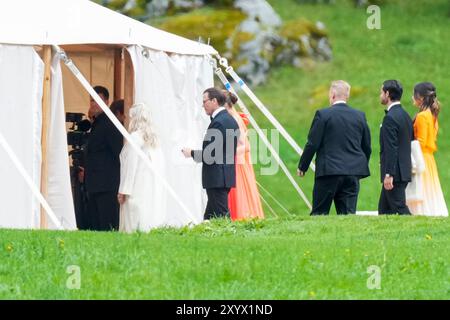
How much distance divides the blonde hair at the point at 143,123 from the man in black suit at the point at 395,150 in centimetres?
261

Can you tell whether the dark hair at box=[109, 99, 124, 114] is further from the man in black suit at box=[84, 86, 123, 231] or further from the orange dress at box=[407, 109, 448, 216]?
the orange dress at box=[407, 109, 448, 216]

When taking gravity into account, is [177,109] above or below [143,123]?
above

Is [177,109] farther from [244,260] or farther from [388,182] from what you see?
[244,260]

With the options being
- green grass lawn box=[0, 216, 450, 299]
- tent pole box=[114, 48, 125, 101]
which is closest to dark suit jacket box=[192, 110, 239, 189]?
green grass lawn box=[0, 216, 450, 299]

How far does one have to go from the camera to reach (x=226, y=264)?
11352 mm

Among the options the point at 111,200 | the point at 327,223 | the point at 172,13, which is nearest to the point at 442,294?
the point at 327,223

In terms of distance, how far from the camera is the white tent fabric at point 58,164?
1622cm

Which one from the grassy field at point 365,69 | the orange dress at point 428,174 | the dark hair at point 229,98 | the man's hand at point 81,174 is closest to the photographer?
the orange dress at point 428,174

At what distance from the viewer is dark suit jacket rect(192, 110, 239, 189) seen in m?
16.8

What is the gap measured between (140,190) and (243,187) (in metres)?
2.07

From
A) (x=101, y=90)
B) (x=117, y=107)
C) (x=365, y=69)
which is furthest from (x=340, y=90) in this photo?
(x=365, y=69)

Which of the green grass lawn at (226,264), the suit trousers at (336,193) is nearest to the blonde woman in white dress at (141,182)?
the suit trousers at (336,193)

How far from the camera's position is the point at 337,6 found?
4462 centimetres

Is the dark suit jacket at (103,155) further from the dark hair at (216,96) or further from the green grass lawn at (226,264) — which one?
the green grass lawn at (226,264)
